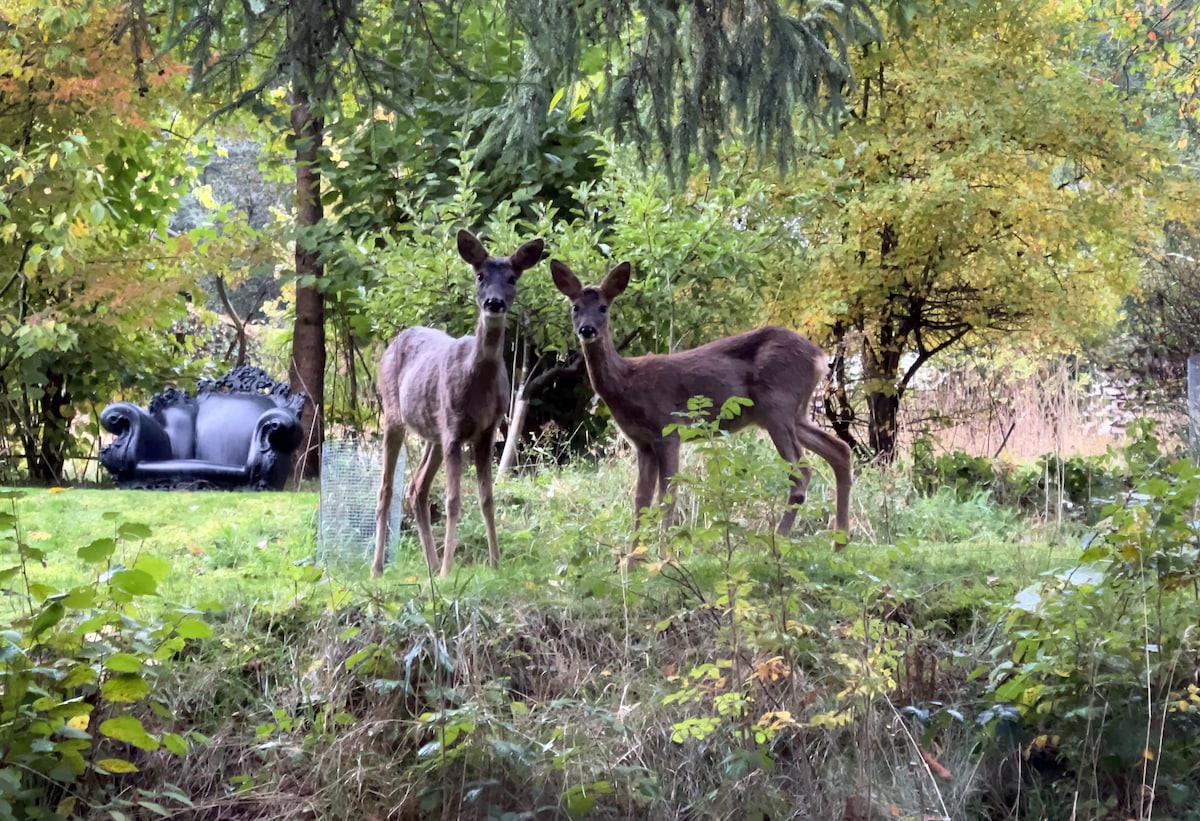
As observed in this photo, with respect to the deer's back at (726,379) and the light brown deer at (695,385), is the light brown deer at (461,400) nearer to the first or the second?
the light brown deer at (695,385)

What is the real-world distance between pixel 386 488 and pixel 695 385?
168 centimetres

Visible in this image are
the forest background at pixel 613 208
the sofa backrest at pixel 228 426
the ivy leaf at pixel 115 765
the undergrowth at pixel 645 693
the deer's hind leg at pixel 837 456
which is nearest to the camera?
the ivy leaf at pixel 115 765

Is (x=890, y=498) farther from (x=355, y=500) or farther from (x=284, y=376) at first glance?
(x=284, y=376)

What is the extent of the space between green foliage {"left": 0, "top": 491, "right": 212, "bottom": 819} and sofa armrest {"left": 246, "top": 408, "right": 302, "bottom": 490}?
20.1 feet

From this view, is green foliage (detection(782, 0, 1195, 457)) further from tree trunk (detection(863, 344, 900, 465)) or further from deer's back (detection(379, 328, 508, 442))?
deer's back (detection(379, 328, 508, 442))

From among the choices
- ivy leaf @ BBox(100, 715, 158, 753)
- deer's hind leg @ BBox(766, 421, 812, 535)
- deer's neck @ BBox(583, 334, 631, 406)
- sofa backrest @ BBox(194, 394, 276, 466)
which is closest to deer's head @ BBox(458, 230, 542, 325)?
deer's neck @ BBox(583, 334, 631, 406)

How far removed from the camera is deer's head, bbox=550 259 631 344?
18.5ft

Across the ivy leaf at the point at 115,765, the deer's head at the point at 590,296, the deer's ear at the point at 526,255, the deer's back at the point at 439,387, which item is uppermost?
the deer's ear at the point at 526,255

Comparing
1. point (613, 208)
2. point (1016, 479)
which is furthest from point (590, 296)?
point (1016, 479)

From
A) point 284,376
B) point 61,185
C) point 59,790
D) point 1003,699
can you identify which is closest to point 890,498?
point 1003,699

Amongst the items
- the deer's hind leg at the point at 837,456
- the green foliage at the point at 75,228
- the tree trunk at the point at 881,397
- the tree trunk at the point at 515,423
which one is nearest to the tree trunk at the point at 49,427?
the green foliage at the point at 75,228

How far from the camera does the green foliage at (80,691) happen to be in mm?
3449

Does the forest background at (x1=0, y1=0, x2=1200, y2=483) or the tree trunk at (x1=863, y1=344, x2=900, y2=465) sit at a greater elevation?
the forest background at (x1=0, y1=0, x2=1200, y2=483)

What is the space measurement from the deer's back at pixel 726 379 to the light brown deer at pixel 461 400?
0.67 m
